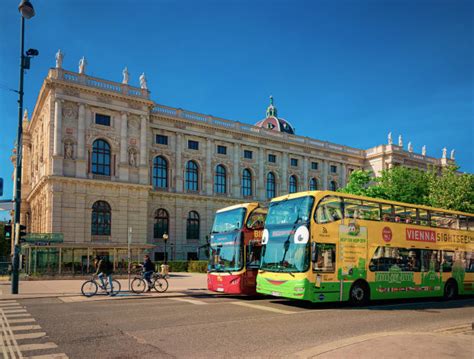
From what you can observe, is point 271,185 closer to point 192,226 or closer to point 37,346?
point 192,226

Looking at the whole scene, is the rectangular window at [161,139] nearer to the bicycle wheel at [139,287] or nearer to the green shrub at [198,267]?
the green shrub at [198,267]

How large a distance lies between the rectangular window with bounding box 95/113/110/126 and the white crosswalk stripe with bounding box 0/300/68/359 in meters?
33.4

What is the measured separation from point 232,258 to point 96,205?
28586 millimetres

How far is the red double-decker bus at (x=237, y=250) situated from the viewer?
1791 cm

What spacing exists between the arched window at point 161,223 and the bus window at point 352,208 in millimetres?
35444

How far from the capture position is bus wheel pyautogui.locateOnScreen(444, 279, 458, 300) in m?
19.6

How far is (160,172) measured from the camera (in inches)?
1978

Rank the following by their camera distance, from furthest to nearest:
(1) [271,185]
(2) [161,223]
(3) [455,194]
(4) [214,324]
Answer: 1. (1) [271,185]
2. (2) [161,223]
3. (3) [455,194]
4. (4) [214,324]

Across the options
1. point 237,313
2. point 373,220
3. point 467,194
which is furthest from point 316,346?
point 467,194

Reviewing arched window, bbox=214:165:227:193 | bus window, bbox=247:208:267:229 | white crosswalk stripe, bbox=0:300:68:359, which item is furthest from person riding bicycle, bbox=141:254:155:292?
arched window, bbox=214:165:227:193

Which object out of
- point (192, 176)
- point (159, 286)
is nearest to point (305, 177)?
point (192, 176)

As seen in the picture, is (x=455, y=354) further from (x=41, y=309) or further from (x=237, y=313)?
(x=41, y=309)

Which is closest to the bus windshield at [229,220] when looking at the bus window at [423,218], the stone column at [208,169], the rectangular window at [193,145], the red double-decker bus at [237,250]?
the red double-decker bus at [237,250]

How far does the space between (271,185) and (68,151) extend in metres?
28.4
